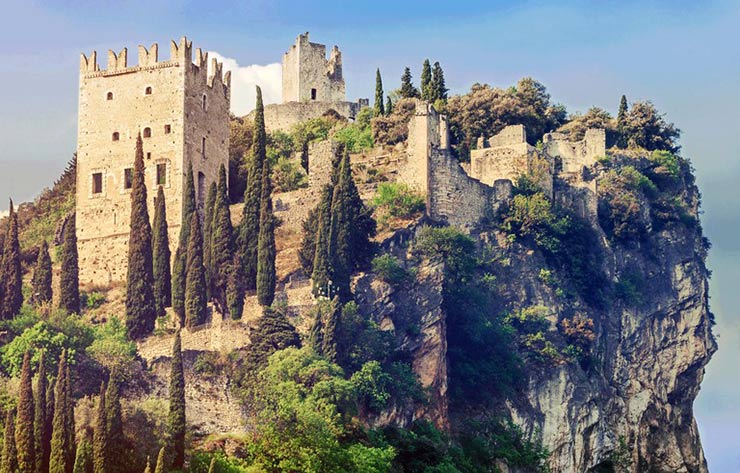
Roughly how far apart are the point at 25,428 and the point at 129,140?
17.9m

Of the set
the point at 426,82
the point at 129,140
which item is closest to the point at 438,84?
the point at 426,82

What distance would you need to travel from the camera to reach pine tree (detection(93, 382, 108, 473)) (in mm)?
51250

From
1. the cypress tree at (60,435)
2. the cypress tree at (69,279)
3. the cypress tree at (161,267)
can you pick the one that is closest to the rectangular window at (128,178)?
the cypress tree at (69,279)

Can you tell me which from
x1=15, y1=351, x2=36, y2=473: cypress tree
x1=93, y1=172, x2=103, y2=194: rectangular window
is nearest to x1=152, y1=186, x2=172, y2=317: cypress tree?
x1=93, y1=172, x2=103, y2=194: rectangular window

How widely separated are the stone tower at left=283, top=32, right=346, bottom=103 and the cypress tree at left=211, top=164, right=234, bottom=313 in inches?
824

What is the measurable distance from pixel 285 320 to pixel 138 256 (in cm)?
608

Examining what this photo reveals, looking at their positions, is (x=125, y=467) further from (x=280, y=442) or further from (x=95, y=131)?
(x=95, y=131)

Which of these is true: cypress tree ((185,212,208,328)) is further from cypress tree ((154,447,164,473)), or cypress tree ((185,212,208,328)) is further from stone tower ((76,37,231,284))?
cypress tree ((154,447,164,473))

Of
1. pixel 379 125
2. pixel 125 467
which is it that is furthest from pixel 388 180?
pixel 125 467

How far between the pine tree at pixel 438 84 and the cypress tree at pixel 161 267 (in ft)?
53.1

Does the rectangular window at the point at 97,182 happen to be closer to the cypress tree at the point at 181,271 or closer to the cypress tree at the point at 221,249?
the cypress tree at the point at 181,271

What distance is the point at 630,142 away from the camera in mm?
76438

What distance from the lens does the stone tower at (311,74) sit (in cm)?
8394

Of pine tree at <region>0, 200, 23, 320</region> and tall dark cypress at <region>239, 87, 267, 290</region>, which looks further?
pine tree at <region>0, 200, 23, 320</region>
